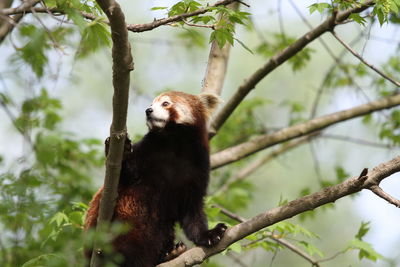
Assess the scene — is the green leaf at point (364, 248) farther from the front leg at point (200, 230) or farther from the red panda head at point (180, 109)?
the red panda head at point (180, 109)

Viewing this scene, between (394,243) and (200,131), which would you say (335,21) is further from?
(394,243)

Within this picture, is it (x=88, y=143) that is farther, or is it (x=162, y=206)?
(x=88, y=143)

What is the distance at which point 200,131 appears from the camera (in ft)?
17.7

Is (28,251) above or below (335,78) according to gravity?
below

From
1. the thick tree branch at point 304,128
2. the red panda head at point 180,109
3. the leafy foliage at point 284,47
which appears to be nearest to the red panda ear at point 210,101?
the red panda head at point 180,109

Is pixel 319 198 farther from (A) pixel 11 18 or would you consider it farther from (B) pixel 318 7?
(A) pixel 11 18

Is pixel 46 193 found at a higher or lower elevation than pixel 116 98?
lower

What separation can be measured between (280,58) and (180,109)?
1.17 meters

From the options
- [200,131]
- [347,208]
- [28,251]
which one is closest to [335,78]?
[200,131]

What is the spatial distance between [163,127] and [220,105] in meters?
0.95

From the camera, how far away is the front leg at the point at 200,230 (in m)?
4.34

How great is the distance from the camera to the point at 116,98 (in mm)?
3236

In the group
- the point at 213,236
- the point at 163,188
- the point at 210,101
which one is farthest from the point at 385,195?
the point at 210,101

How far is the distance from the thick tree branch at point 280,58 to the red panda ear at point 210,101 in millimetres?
311
